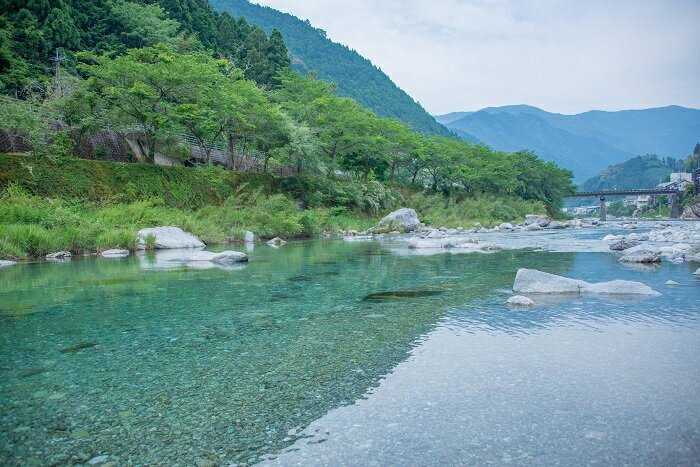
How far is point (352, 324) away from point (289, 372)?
57.3 inches

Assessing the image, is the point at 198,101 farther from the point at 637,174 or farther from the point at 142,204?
the point at 637,174

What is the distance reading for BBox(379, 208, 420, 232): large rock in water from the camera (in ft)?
90.6

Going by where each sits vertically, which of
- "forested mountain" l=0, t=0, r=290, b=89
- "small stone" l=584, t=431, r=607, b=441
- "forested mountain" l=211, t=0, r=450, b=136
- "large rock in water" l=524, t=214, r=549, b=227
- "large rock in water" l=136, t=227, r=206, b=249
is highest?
"forested mountain" l=211, t=0, r=450, b=136

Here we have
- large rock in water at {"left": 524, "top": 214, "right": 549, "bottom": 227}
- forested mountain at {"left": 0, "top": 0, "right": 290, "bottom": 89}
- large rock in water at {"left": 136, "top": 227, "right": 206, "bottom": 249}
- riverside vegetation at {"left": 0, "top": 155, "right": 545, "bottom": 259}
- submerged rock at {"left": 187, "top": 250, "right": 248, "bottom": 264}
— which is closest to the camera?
submerged rock at {"left": 187, "top": 250, "right": 248, "bottom": 264}

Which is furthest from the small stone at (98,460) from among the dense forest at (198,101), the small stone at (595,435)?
the dense forest at (198,101)

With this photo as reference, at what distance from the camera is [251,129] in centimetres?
2617

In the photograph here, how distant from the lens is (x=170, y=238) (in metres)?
15.1

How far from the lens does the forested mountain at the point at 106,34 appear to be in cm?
2568

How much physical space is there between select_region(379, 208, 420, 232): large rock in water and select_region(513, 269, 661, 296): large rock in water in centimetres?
2091

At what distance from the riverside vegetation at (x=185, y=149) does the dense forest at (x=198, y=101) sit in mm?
109

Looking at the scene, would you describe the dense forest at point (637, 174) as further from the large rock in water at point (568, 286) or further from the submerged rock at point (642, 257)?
the large rock in water at point (568, 286)

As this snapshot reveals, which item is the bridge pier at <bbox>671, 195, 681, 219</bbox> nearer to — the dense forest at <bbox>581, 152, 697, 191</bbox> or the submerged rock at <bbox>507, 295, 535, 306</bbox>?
the submerged rock at <bbox>507, 295, 535, 306</bbox>

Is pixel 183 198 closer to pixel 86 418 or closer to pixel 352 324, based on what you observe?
pixel 352 324

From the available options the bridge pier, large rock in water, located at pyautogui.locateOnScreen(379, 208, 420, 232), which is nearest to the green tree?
large rock in water, located at pyautogui.locateOnScreen(379, 208, 420, 232)
